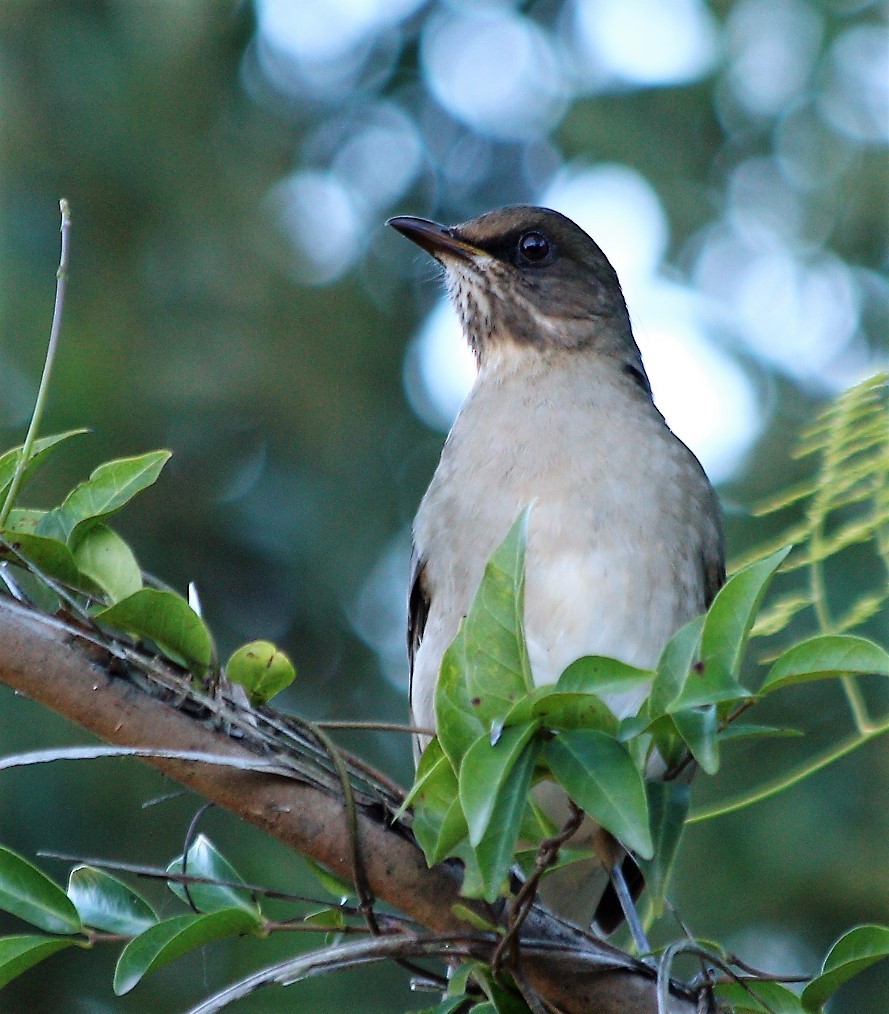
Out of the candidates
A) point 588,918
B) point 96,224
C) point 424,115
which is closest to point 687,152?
point 424,115

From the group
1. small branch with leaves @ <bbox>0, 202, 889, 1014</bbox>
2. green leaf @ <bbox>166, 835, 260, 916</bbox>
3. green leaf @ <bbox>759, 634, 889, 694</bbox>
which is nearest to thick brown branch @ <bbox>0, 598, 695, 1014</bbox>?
small branch with leaves @ <bbox>0, 202, 889, 1014</bbox>

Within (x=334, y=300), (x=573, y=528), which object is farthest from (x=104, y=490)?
(x=334, y=300)

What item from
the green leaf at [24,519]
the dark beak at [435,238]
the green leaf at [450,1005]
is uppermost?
the dark beak at [435,238]

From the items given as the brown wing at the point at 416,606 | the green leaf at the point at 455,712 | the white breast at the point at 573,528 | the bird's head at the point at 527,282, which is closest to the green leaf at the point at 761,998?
the green leaf at the point at 455,712

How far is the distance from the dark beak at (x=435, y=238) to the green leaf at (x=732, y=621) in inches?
115

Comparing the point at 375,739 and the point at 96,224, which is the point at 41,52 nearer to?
the point at 96,224

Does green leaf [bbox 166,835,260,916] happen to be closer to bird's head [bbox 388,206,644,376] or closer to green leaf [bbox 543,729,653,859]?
green leaf [bbox 543,729,653,859]

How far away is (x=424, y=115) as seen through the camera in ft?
29.7

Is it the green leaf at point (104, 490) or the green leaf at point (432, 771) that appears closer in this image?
the green leaf at point (432, 771)

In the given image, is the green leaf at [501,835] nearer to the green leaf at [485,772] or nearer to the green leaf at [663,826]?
the green leaf at [485,772]

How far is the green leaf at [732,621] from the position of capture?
6.01ft

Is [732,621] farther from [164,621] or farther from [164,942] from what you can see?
[164,942]

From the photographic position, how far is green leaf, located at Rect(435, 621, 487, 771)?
1.88 metres

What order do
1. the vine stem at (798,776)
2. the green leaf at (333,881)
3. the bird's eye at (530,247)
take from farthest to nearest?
the bird's eye at (530,247) → the vine stem at (798,776) → the green leaf at (333,881)
